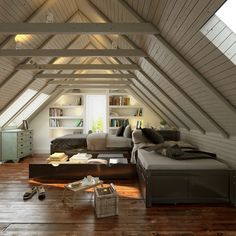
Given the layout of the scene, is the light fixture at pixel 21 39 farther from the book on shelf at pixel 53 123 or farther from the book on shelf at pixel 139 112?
the book on shelf at pixel 139 112

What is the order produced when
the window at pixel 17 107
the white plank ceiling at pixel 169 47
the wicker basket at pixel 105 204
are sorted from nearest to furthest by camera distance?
the white plank ceiling at pixel 169 47 < the wicker basket at pixel 105 204 < the window at pixel 17 107

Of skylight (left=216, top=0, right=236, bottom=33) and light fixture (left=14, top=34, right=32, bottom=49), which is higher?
light fixture (left=14, top=34, right=32, bottom=49)

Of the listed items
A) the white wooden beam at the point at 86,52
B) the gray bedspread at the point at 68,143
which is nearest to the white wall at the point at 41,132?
the gray bedspread at the point at 68,143

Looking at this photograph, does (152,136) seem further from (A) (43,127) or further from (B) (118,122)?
(A) (43,127)

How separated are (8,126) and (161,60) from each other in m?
4.68

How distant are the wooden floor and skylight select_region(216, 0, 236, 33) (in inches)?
74.1

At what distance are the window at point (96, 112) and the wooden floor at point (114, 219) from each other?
3992mm

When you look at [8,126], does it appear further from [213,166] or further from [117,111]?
[213,166]

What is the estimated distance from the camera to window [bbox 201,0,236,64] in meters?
1.83

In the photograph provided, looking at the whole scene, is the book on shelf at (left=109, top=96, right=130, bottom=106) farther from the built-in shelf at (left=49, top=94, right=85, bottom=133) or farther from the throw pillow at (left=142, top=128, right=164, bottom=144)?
the throw pillow at (left=142, top=128, right=164, bottom=144)

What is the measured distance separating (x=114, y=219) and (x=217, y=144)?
205 cm

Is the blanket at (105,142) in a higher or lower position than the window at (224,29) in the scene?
lower

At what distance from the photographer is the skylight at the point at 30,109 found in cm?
657

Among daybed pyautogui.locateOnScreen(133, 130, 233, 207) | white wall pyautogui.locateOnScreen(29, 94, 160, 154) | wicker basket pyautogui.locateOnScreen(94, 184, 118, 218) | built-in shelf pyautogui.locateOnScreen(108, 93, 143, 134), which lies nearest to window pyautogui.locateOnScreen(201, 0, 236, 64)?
daybed pyautogui.locateOnScreen(133, 130, 233, 207)
